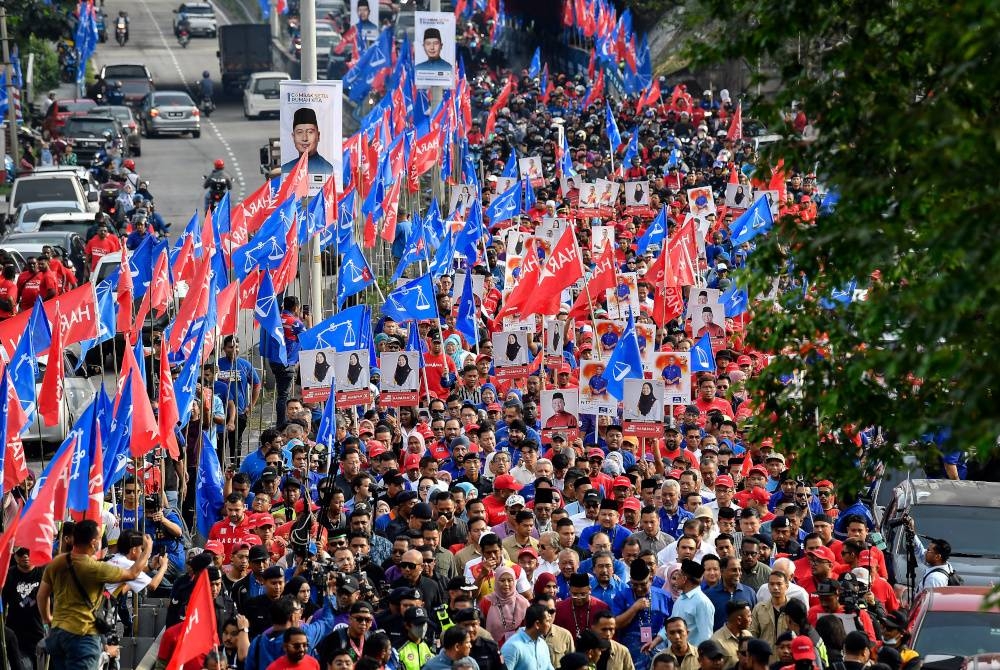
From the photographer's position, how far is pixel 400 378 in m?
20.4

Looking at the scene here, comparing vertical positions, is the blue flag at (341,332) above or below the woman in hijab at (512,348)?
above

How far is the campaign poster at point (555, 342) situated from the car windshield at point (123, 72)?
38044 millimetres

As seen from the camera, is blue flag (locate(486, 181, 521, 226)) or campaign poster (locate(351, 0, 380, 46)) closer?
blue flag (locate(486, 181, 521, 226))

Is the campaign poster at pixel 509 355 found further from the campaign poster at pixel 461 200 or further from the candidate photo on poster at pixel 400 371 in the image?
the campaign poster at pixel 461 200

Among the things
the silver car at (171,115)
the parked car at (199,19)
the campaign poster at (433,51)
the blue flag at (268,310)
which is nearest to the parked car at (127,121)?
the silver car at (171,115)

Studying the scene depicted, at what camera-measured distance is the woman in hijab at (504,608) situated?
45.6 ft

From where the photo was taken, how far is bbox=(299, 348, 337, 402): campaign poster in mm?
19609

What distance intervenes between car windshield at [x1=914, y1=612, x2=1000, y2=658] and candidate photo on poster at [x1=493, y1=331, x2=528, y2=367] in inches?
341

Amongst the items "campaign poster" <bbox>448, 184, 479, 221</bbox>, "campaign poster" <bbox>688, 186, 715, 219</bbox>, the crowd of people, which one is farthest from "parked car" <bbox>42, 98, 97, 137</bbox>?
the crowd of people

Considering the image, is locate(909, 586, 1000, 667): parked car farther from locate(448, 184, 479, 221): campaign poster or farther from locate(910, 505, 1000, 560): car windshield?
locate(448, 184, 479, 221): campaign poster

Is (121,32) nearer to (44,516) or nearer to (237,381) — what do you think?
(237,381)

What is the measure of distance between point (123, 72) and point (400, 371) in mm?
40097

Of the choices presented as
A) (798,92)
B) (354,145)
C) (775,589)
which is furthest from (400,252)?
(798,92)

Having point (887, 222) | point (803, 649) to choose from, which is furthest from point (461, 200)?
point (887, 222)
